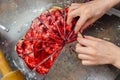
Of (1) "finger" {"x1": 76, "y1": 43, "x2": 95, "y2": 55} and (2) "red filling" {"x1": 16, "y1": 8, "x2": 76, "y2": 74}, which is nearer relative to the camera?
(1) "finger" {"x1": 76, "y1": 43, "x2": 95, "y2": 55}

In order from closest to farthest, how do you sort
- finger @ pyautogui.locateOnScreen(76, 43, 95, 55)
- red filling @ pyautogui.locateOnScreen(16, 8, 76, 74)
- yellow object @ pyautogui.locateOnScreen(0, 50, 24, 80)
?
1. finger @ pyautogui.locateOnScreen(76, 43, 95, 55)
2. yellow object @ pyautogui.locateOnScreen(0, 50, 24, 80)
3. red filling @ pyautogui.locateOnScreen(16, 8, 76, 74)

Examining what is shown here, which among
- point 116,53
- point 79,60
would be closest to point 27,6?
point 79,60

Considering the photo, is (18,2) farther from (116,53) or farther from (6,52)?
(116,53)

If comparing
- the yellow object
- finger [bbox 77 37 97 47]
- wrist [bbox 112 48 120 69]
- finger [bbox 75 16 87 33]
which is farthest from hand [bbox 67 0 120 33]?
the yellow object

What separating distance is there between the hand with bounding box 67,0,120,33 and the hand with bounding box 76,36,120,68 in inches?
7.6

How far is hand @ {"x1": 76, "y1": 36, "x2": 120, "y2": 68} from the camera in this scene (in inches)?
53.5

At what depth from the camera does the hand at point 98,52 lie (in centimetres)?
136

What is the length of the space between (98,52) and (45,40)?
451 mm

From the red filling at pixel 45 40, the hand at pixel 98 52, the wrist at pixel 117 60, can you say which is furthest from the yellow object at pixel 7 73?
the wrist at pixel 117 60

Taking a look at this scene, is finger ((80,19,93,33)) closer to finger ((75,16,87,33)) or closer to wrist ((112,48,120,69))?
finger ((75,16,87,33))

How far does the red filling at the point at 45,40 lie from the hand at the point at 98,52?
0.81ft

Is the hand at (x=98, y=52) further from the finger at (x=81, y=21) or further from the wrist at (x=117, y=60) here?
the finger at (x=81, y=21)

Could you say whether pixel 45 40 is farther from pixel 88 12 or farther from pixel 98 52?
pixel 98 52

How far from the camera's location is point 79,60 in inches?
56.4
